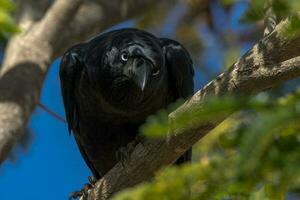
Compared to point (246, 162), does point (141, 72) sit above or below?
above

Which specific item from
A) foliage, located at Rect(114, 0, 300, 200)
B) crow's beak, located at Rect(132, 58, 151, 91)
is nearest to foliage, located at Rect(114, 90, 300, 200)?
foliage, located at Rect(114, 0, 300, 200)

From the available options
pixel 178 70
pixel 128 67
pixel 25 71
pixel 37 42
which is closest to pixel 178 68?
pixel 178 70

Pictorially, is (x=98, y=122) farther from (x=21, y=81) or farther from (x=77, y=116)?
(x=21, y=81)

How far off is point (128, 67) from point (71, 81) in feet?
2.89

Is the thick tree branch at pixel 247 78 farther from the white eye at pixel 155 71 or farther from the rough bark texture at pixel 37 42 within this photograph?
the rough bark texture at pixel 37 42

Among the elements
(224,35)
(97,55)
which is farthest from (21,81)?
(224,35)

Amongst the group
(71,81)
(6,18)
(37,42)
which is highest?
(37,42)

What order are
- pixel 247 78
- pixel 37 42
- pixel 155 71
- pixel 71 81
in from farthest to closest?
pixel 37 42 → pixel 71 81 → pixel 155 71 → pixel 247 78

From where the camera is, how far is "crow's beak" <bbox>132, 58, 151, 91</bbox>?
3852 mm

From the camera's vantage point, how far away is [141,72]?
153 inches

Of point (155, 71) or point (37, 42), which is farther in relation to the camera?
point (37, 42)

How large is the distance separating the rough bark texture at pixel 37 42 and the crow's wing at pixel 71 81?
819mm

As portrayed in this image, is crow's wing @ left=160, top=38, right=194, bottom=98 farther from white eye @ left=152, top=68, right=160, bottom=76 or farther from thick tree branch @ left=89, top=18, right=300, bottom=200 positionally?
thick tree branch @ left=89, top=18, right=300, bottom=200

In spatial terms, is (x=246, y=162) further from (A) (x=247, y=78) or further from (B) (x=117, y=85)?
(B) (x=117, y=85)
